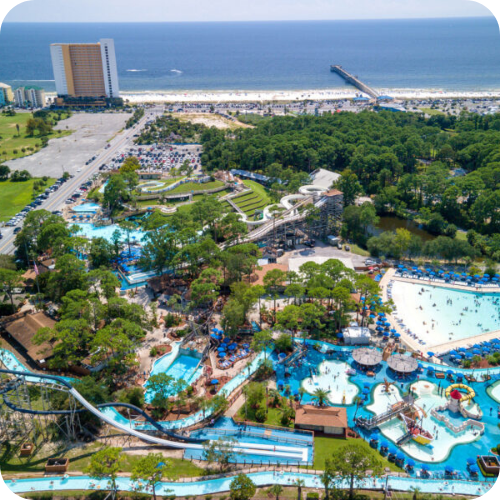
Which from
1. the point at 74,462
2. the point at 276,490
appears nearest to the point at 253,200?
the point at 74,462

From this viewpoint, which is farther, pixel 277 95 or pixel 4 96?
pixel 277 95

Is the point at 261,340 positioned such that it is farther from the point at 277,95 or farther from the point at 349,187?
the point at 277,95

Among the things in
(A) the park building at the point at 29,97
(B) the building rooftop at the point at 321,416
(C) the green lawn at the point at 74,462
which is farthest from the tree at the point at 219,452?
(A) the park building at the point at 29,97

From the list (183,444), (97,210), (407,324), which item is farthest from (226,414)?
(97,210)

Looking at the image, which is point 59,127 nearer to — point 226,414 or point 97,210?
point 97,210

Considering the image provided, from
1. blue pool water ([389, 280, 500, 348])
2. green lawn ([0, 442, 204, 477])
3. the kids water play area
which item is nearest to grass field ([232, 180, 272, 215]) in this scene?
blue pool water ([389, 280, 500, 348])

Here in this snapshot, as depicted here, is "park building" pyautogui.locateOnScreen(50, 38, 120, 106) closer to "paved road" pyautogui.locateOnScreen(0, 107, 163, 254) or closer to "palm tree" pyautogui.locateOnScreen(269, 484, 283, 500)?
"paved road" pyautogui.locateOnScreen(0, 107, 163, 254)
